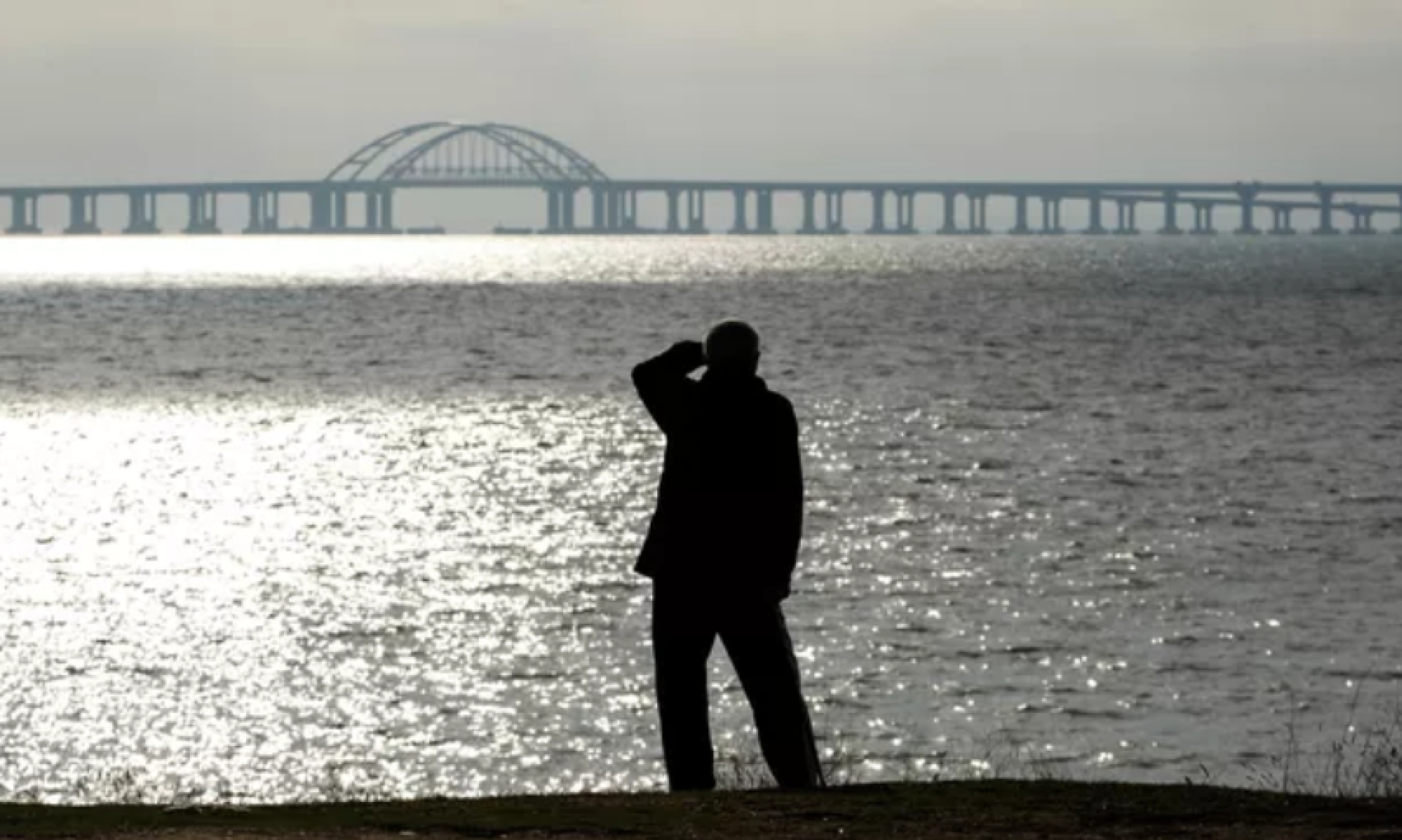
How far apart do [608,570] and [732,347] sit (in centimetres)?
1528

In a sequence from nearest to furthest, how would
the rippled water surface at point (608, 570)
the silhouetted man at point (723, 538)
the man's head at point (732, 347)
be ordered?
the man's head at point (732, 347), the silhouetted man at point (723, 538), the rippled water surface at point (608, 570)

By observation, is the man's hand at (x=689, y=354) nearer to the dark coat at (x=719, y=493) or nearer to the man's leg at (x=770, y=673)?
the dark coat at (x=719, y=493)

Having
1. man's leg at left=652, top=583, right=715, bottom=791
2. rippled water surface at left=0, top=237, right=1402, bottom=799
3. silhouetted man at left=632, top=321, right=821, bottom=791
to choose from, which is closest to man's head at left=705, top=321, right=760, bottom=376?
silhouetted man at left=632, top=321, right=821, bottom=791

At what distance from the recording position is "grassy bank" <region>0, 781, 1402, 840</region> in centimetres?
877

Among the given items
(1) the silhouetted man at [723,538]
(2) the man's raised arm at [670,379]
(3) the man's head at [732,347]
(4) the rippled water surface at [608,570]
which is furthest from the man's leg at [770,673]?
(4) the rippled water surface at [608,570]

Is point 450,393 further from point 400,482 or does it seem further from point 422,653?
point 422,653

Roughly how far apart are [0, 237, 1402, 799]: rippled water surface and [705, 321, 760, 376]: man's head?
20.2 ft

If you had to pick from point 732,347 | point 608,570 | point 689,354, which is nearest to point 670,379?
point 689,354

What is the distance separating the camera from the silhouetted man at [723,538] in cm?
956

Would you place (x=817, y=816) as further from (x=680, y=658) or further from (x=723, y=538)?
(x=723, y=538)

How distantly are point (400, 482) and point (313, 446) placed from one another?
253 inches

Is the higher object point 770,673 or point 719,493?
point 719,493

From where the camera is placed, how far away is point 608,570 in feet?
80.6

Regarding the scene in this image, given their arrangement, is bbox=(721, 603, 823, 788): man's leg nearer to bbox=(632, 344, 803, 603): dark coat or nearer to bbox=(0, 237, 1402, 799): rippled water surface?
bbox=(632, 344, 803, 603): dark coat
